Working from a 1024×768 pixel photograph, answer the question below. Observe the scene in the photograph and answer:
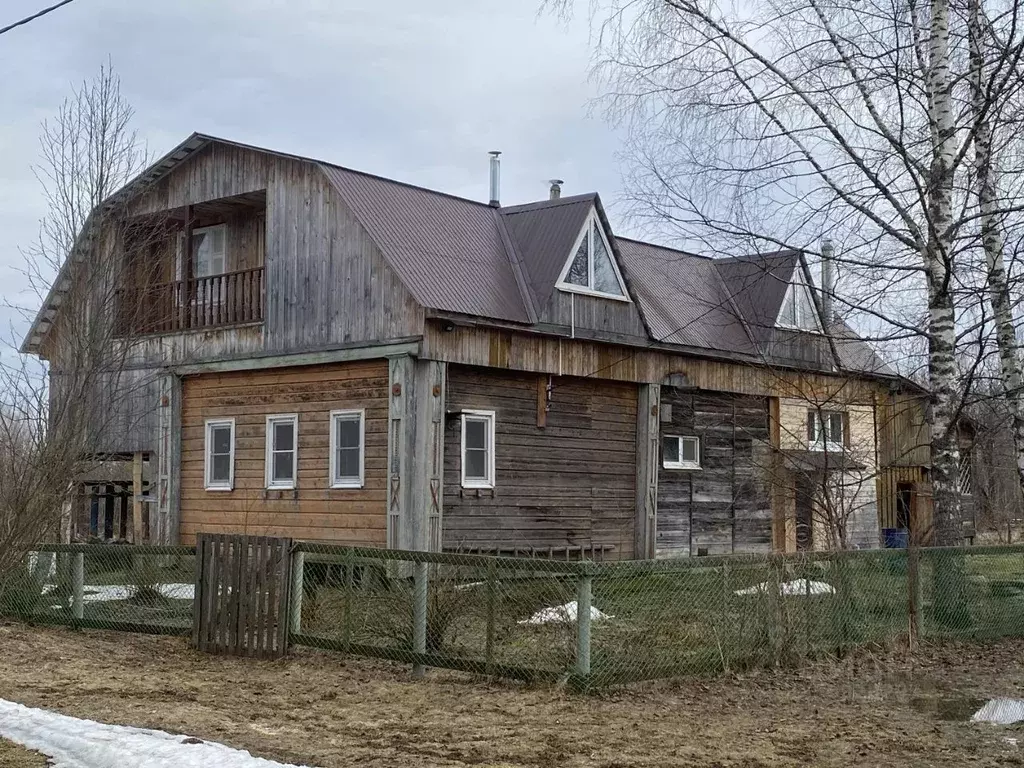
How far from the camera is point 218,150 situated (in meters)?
21.7

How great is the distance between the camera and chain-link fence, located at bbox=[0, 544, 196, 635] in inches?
576

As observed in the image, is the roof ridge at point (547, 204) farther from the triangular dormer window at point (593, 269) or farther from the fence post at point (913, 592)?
the fence post at point (913, 592)

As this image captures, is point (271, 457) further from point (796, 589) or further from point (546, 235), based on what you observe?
point (796, 589)

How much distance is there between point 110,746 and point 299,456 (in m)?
12.5

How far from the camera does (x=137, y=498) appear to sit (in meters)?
22.9

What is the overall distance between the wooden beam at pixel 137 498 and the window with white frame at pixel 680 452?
31.8ft

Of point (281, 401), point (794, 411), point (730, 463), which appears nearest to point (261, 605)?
point (281, 401)

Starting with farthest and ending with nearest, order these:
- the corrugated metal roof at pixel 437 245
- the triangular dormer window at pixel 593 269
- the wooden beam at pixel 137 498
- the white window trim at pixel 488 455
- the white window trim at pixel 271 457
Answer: the wooden beam at pixel 137 498
the triangular dormer window at pixel 593 269
the white window trim at pixel 271 457
the white window trim at pixel 488 455
the corrugated metal roof at pixel 437 245

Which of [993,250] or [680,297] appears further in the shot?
[680,297]

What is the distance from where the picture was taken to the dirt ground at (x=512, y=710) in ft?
27.8

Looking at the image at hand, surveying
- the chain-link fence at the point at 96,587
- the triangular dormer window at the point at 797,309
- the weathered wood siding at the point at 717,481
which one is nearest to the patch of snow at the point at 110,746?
the chain-link fence at the point at 96,587

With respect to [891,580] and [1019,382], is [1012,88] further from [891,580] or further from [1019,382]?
[891,580]

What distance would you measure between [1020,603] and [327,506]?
33.6ft

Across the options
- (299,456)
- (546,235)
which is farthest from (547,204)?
(299,456)
